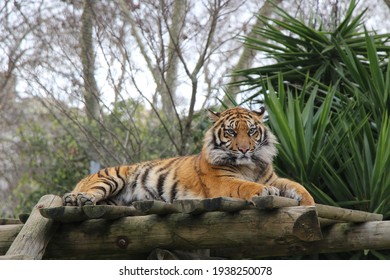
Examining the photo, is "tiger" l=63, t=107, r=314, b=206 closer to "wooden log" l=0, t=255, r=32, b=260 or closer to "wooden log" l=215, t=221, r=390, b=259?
"wooden log" l=215, t=221, r=390, b=259

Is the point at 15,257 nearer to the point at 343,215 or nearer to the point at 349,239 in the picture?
the point at 343,215

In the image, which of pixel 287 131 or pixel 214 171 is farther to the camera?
pixel 287 131

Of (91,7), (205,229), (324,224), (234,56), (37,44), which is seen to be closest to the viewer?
(205,229)

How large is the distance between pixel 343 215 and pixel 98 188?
1.76m

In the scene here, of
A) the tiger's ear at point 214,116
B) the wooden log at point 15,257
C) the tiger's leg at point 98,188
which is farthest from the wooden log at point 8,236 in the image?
the tiger's ear at point 214,116

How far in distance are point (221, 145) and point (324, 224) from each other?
3.03 ft

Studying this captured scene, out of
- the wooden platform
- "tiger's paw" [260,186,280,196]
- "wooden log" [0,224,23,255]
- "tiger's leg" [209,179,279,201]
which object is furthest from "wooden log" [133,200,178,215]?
"wooden log" [0,224,23,255]

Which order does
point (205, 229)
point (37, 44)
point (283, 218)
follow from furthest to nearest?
point (37, 44)
point (205, 229)
point (283, 218)

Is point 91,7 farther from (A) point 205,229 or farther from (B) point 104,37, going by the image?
(A) point 205,229

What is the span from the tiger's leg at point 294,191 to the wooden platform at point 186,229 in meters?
0.13

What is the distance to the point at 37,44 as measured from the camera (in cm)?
1192

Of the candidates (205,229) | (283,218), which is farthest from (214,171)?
(283,218)

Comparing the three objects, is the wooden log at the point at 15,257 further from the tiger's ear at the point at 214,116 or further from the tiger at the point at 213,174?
the tiger's ear at the point at 214,116

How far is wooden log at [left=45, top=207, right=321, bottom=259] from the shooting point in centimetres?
455
